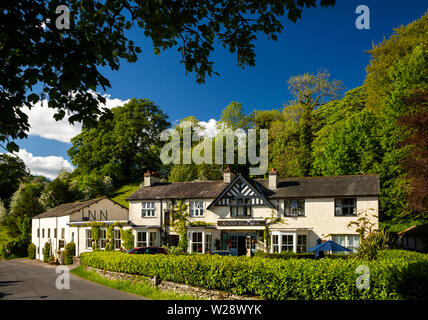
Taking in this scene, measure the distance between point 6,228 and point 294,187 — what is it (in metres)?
41.3

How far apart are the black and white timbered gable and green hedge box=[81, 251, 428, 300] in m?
16.0

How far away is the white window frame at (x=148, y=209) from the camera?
119 feet

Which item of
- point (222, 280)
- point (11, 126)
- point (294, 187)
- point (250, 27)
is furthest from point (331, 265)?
point (294, 187)

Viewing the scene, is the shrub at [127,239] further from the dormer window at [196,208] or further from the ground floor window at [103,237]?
the dormer window at [196,208]

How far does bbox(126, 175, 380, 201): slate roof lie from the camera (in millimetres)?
29422

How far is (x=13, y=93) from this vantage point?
6770 millimetres

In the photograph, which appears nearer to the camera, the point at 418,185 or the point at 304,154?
the point at 418,185

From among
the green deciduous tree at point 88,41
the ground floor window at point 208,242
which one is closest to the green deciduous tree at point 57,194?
the ground floor window at point 208,242

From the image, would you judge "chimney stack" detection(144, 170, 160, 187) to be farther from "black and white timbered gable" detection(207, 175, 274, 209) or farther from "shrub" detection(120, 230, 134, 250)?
"black and white timbered gable" detection(207, 175, 274, 209)

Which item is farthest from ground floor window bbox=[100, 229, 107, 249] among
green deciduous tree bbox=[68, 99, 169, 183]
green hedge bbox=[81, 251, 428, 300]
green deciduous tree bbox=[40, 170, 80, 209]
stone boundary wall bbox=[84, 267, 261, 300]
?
green deciduous tree bbox=[68, 99, 169, 183]

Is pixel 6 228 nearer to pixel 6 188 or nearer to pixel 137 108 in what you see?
pixel 6 188

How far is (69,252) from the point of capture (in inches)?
1379
